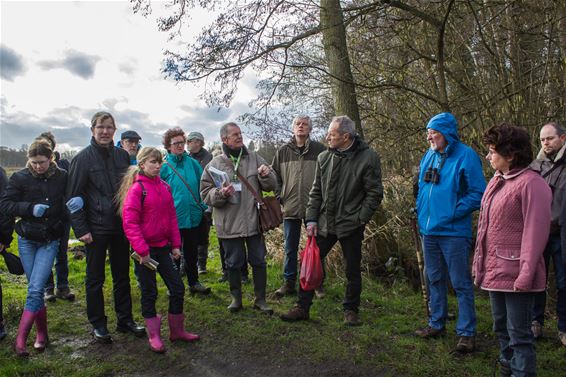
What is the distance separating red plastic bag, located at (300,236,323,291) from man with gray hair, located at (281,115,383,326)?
0.16m

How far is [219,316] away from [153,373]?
4.28 ft

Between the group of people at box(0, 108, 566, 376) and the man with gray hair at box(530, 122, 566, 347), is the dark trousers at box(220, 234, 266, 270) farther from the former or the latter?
the man with gray hair at box(530, 122, 566, 347)

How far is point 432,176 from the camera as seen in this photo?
13.5ft

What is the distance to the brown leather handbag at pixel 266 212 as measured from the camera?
200 inches

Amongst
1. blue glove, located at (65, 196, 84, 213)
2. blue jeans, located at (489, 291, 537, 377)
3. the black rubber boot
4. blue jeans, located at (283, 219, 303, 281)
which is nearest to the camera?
blue jeans, located at (489, 291, 537, 377)

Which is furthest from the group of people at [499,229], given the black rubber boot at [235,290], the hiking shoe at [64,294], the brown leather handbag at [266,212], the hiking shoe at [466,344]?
the hiking shoe at [64,294]

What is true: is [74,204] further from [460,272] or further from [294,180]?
[460,272]

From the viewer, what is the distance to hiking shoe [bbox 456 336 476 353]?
3.91m

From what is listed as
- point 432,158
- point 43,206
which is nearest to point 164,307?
point 43,206

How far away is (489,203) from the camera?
10.9ft

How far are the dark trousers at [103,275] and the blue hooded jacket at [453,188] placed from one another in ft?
10.4

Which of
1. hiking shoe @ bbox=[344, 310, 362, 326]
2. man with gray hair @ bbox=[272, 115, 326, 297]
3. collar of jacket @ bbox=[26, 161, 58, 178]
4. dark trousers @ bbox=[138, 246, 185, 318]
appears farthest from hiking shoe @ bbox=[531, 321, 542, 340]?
collar of jacket @ bbox=[26, 161, 58, 178]

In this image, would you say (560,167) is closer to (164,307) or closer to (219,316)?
(219,316)

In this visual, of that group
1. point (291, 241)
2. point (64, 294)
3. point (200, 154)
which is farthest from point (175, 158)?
point (64, 294)
